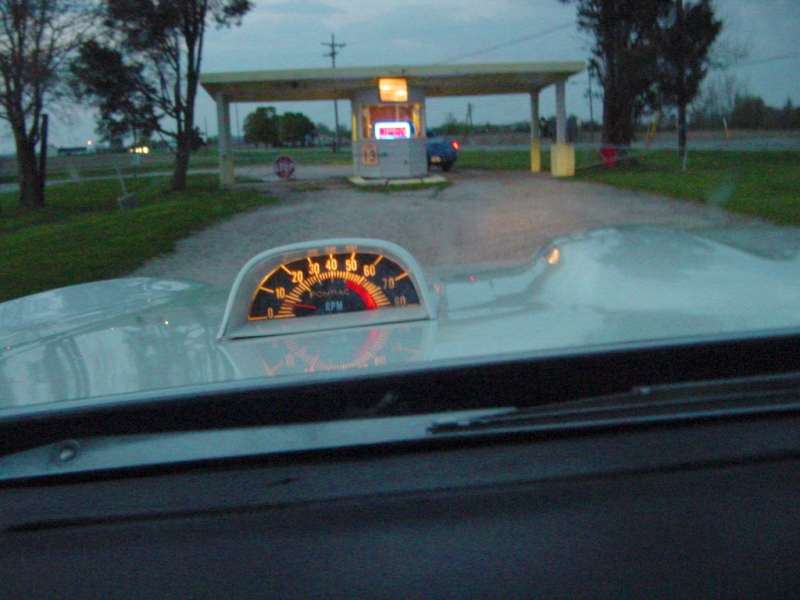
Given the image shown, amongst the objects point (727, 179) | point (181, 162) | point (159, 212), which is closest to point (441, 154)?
point (181, 162)

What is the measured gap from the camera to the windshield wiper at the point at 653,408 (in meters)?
1.56

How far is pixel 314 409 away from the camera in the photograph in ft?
5.38

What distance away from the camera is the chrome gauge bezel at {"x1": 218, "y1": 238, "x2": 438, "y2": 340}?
8.20 feet

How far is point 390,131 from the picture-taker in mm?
25047

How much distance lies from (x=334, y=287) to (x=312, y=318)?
34 centimetres

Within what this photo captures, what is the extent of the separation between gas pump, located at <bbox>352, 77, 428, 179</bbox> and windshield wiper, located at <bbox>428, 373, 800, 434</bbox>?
2346cm

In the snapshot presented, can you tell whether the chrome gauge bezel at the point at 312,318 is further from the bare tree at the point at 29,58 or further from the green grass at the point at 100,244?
the bare tree at the point at 29,58

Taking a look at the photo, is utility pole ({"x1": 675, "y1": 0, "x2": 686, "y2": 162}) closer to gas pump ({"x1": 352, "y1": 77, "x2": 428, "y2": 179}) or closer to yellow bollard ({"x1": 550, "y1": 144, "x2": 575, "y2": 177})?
yellow bollard ({"x1": 550, "y1": 144, "x2": 575, "y2": 177})

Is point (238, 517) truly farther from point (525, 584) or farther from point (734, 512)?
point (734, 512)

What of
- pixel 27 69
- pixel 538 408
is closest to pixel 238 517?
pixel 538 408

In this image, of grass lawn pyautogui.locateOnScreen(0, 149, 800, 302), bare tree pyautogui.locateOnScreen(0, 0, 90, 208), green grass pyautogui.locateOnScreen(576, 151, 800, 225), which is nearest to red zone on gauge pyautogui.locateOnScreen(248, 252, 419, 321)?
grass lawn pyautogui.locateOnScreen(0, 149, 800, 302)

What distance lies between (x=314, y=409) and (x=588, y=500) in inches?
21.9

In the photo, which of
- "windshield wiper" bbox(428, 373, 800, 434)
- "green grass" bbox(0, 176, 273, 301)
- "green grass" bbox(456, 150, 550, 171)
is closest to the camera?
"windshield wiper" bbox(428, 373, 800, 434)

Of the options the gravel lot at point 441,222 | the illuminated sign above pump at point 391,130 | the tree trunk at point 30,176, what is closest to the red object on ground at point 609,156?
the illuminated sign above pump at point 391,130
